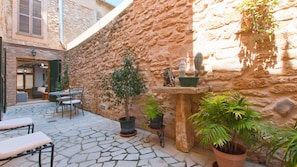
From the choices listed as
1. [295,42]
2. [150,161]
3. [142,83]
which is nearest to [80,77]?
[142,83]

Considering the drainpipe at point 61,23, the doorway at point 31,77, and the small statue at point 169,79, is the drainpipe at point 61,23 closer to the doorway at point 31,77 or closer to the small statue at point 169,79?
the doorway at point 31,77

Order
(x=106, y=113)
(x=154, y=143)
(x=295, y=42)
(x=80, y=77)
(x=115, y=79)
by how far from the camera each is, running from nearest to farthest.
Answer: (x=295, y=42) < (x=154, y=143) < (x=115, y=79) < (x=106, y=113) < (x=80, y=77)

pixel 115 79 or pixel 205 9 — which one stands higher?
pixel 205 9

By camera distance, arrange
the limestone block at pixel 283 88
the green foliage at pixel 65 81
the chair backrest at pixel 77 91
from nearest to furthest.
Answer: the limestone block at pixel 283 88 → the chair backrest at pixel 77 91 → the green foliage at pixel 65 81

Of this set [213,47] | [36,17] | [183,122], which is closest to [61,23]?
[36,17]

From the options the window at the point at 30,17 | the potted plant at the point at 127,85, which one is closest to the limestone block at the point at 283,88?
the potted plant at the point at 127,85

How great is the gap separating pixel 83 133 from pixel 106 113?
3.60 feet

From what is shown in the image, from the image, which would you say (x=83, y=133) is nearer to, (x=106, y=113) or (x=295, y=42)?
(x=106, y=113)

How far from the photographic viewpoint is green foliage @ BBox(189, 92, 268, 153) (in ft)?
3.94

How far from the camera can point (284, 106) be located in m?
1.40

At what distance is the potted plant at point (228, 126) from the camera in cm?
121

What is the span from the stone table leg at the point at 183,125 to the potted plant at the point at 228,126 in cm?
41

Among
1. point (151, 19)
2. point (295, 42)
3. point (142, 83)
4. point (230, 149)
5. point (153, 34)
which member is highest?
point (151, 19)

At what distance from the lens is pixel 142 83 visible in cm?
268
